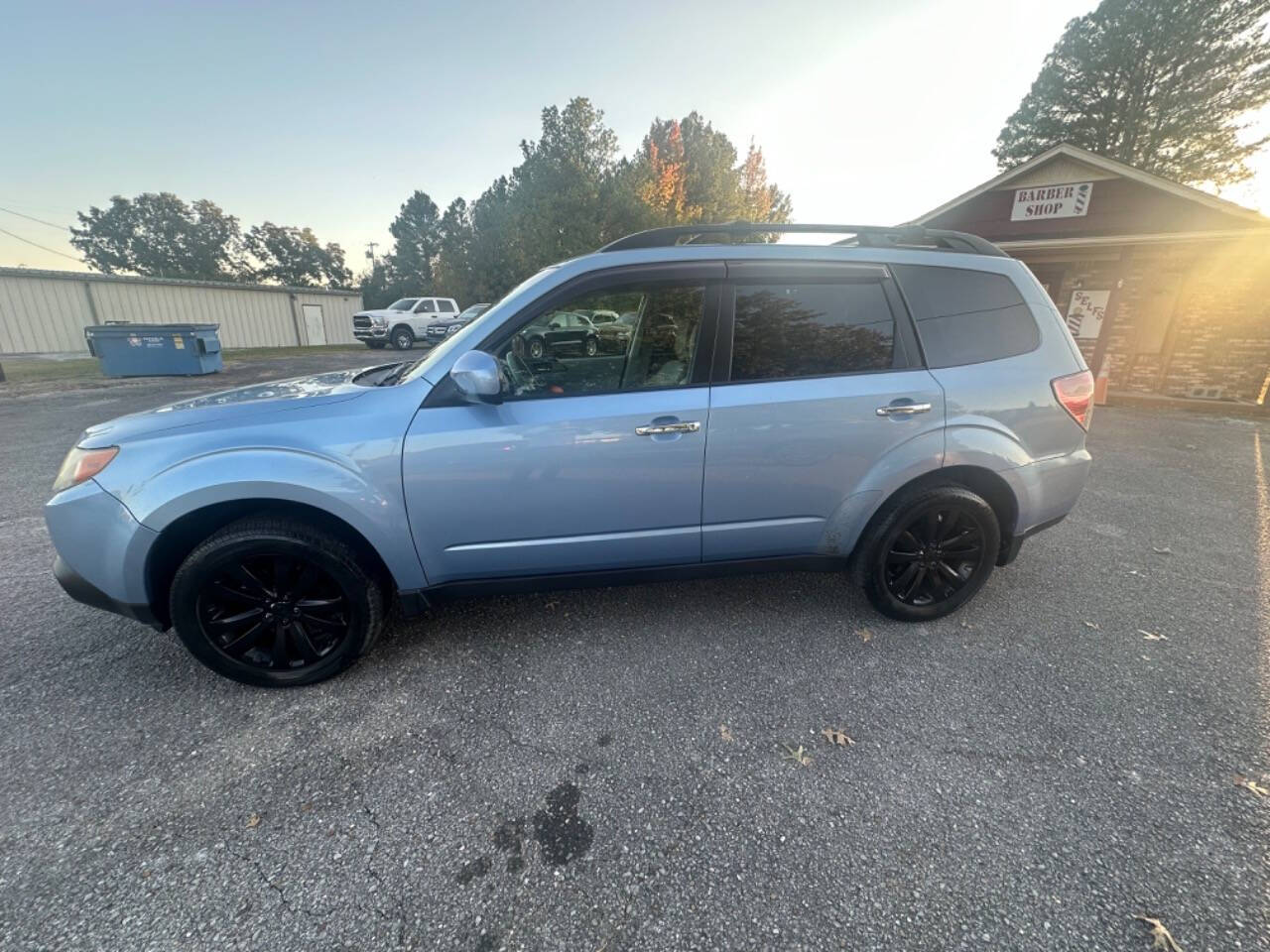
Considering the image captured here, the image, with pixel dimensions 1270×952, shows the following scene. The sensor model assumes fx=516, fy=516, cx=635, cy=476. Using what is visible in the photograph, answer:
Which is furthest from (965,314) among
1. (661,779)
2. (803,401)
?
(661,779)

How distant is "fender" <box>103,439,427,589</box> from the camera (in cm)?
206

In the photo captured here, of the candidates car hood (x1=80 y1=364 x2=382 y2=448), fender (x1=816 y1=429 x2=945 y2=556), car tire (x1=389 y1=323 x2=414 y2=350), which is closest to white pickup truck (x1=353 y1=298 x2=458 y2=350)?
car tire (x1=389 y1=323 x2=414 y2=350)

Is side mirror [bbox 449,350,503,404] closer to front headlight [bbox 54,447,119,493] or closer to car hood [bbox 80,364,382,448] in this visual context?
car hood [bbox 80,364,382,448]

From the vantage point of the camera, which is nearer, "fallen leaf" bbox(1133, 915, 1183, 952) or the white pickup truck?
"fallen leaf" bbox(1133, 915, 1183, 952)

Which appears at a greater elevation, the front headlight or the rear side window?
the rear side window

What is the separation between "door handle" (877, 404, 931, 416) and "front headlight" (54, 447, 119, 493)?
333 centimetres

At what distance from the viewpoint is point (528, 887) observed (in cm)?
152

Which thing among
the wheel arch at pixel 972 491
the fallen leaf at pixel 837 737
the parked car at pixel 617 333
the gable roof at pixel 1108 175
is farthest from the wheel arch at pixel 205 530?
the gable roof at pixel 1108 175

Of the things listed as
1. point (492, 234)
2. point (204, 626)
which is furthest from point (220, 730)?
point (492, 234)

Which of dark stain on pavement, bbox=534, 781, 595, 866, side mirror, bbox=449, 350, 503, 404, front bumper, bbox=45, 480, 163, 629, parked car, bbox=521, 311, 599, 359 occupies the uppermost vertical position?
parked car, bbox=521, 311, 599, 359

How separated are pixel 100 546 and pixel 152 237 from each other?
7182 cm

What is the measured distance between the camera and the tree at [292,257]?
57.1 meters

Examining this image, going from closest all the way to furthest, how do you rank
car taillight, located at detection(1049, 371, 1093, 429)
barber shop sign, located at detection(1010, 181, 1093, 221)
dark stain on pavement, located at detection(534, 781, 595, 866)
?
1. dark stain on pavement, located at detection(534, 781, 595, 866)
2. car taillight, located at detection(1049, 371, 1093, 429)
3. barber shop sign, located at detection(1010, 181, 1093, 221)

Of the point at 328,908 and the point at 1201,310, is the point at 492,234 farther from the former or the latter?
the point at 328,908
